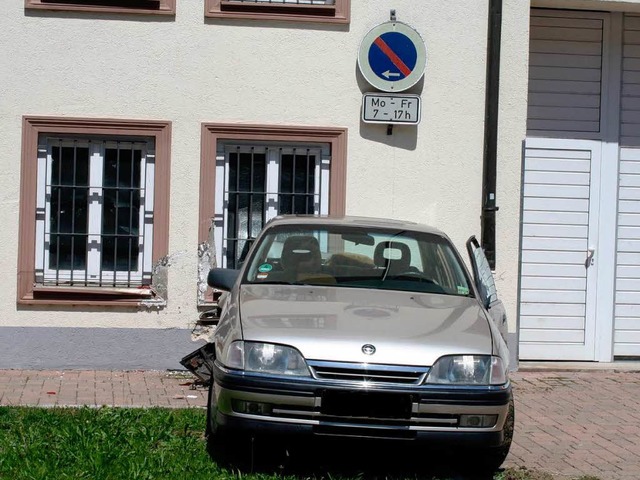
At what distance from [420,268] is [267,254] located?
3.52 feet

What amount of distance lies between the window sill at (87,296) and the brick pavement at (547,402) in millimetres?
660

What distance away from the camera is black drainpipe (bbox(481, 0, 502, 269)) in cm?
1058

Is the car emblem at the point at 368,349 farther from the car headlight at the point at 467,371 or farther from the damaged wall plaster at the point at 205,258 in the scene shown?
the damaged wall plaster at the point at 205,258

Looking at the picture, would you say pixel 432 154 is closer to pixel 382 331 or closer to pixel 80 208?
pixel 80 208

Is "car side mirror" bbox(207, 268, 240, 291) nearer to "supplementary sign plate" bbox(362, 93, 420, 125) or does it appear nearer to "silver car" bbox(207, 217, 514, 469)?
"silver car" bbox(207, 217, 514, 469)

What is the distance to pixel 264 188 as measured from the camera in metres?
10.7

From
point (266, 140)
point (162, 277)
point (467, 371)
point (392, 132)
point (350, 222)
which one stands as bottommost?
point (467, 371)

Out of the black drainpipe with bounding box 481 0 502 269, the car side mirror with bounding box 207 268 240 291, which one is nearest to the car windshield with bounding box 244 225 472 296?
the car side mirror with bounding box 207 268 240 291

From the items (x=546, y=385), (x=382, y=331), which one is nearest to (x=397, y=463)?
(x=382, y=331)

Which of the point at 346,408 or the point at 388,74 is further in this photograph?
the point at 388,74

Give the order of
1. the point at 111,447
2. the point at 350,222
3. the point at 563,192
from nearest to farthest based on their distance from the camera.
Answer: the point at 111,447
the point at 350,222
the point at 563,192

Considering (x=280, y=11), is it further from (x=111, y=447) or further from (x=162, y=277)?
(x=111, y=447)

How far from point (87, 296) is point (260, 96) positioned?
8.39ft

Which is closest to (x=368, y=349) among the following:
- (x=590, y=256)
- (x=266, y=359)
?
(x=266, y=359)
